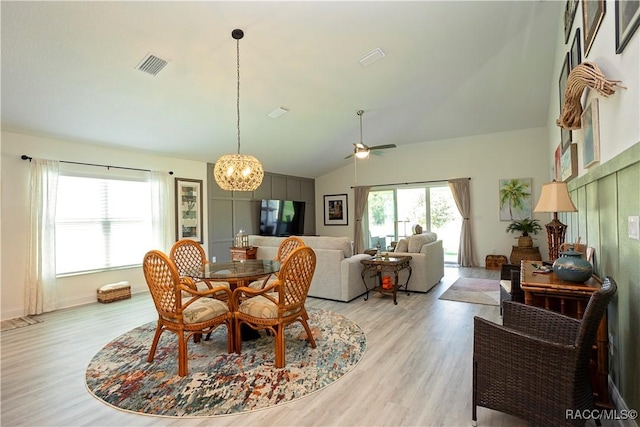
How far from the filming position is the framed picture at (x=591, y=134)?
2.31m

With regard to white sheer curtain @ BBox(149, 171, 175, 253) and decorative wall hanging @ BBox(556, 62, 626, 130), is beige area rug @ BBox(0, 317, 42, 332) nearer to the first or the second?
white sheer curtain @ BBox(149, 171, 175, 253)

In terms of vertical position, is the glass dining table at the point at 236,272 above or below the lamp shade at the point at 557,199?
below

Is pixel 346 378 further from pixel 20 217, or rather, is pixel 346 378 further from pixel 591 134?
pixel 20 217

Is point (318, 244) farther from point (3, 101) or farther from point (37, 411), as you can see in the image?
point (3, 101)

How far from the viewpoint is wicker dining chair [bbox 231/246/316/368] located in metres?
2.59

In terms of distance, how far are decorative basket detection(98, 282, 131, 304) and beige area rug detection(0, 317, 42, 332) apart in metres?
0.83

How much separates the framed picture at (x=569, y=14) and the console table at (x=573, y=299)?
2.66 metres

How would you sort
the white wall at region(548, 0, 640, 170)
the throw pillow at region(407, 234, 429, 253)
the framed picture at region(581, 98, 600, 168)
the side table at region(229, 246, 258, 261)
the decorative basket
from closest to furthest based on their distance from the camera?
the white wall at region(548, 0, 640, 170)
the framed picture at region(581, 98, 600, 168)
the decorative basket
the throw pillow at region(407, 234, 429, 253)
the side table at region(229, 246, 258, 261)

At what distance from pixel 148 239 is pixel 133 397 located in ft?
12.7

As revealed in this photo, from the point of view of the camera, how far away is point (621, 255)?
182cm

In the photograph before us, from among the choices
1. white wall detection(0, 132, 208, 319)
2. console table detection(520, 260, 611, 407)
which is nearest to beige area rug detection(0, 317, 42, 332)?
white wall detection(0, 132, 208, 319)

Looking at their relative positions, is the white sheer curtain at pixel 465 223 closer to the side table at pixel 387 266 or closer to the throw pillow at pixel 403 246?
the throw pillow at pixel 403 246

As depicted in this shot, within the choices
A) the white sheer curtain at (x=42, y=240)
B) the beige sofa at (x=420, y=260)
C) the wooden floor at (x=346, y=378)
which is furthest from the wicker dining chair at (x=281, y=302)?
the white sheer curtain at (x=42, y=240)

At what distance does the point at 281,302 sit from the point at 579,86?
2.88 m
